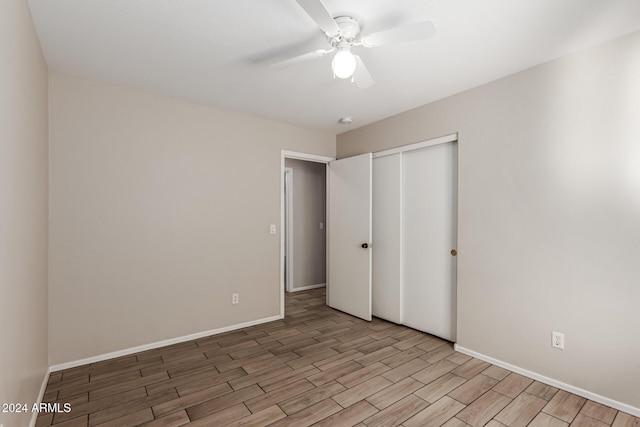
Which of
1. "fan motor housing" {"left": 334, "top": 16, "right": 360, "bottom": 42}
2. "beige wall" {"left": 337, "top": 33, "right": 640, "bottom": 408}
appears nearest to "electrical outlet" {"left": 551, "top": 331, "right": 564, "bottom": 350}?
"beige wall" {"left": 337, "top": 33, "right": 640, "bottom": 408}

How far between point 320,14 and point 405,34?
462mm

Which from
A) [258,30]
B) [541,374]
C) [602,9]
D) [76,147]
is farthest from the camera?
[76,147]

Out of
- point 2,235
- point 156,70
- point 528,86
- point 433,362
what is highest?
point 156,70

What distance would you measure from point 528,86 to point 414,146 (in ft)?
3.69

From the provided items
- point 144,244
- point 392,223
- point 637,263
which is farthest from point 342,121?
point 637,263

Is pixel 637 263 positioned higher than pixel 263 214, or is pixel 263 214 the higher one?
pixel 263 214

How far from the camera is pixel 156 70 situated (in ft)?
8.20

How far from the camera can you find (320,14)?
4.95 ft

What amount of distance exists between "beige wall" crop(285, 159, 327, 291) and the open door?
1.07 meters

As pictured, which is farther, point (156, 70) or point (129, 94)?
point (129, 94)

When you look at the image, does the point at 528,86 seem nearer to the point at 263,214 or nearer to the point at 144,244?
the point at 263,214

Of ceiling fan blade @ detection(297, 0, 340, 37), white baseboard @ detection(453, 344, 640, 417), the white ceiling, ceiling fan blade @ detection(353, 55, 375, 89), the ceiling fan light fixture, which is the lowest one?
white baseboard @ detection(453, 344, 640, 417)

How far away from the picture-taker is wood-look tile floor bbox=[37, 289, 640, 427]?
1.95 metres

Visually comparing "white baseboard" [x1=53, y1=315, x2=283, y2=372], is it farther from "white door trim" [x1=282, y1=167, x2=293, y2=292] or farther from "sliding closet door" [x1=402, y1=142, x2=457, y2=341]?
"sliding closet door" [x1=402, y1=142, x2=457, y2=341]
